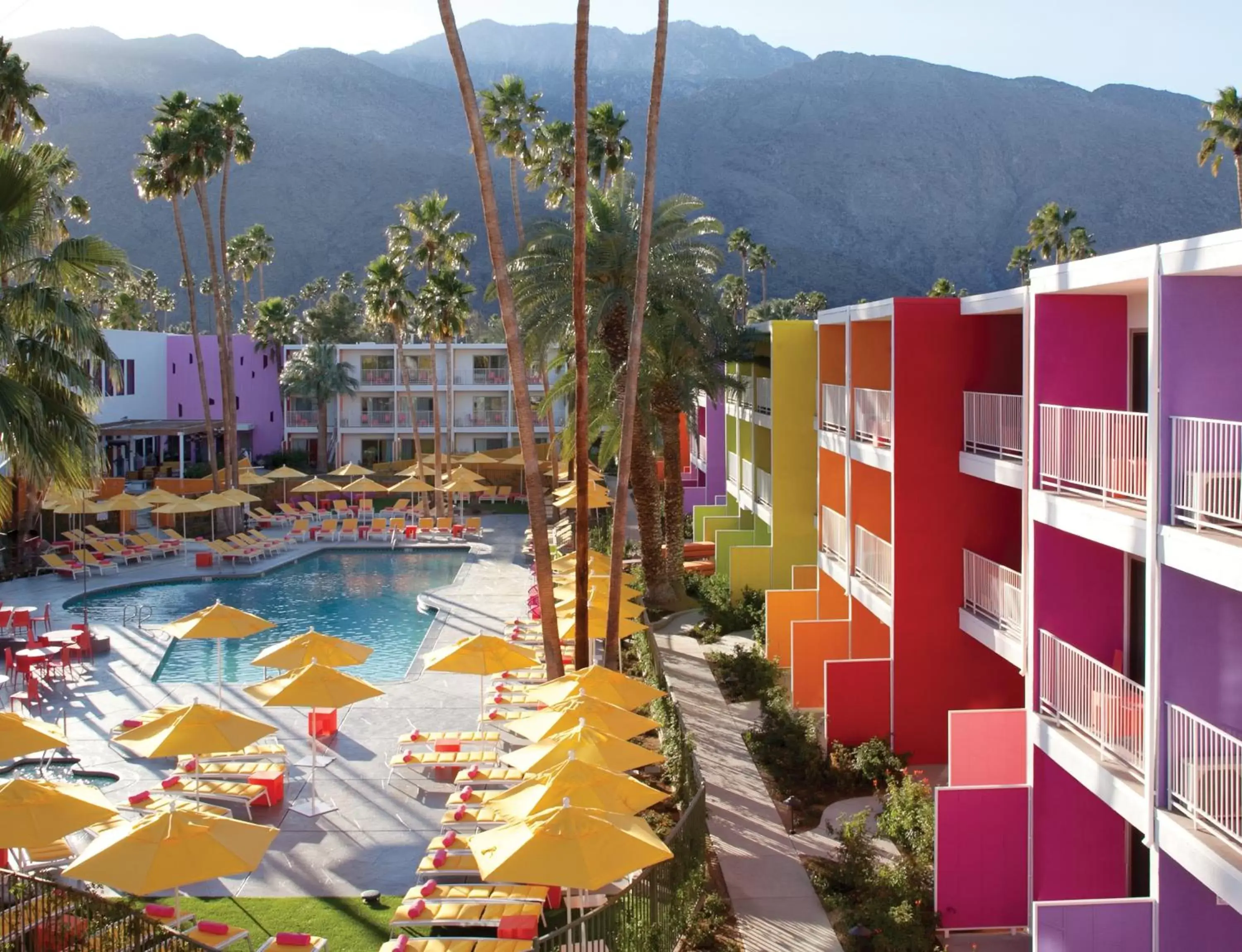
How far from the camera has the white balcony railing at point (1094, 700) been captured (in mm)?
10711

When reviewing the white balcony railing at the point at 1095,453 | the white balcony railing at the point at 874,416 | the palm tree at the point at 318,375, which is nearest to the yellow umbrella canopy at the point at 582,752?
the white balcony railing at the point at 1095,453

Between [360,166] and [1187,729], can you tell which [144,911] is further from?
[360,166]

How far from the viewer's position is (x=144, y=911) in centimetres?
1162

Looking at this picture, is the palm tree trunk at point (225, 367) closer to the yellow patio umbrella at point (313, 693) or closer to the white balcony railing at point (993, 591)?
the yellow patio umbrella at point (313, 693)

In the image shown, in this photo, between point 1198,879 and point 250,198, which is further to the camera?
point 250,198

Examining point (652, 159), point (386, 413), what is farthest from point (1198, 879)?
point (386, 413)

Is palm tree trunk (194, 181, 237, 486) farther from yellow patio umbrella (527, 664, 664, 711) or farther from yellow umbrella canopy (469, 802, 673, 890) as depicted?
yellow umbrella canopy (469, 802, 673, 890)

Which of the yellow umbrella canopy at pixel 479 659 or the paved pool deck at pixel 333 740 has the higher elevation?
the yellow umbrella canopy at pixel 479 659

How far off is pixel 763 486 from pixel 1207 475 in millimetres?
20518

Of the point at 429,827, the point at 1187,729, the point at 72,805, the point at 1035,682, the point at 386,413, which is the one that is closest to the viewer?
the point at 1187,729

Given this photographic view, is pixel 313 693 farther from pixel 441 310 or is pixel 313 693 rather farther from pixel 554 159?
pixel 441 310

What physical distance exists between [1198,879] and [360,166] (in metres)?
170

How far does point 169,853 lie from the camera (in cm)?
1023

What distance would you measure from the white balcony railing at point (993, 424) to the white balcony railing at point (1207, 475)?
16.7 feet
